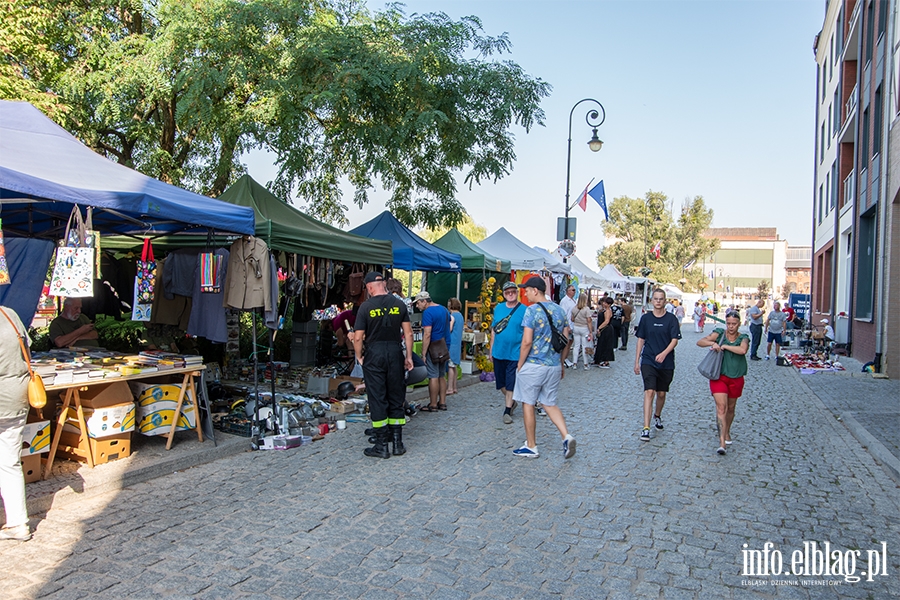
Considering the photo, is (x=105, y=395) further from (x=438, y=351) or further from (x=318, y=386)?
(x=438, y=351)

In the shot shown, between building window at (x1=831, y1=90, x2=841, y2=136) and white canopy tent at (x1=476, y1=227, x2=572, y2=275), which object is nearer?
white canopy tent at (x1=476, y1=227, x2=572, y2=275)

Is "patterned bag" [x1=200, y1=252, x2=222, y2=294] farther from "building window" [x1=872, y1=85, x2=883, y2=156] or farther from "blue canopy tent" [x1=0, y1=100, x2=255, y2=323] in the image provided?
"building window" [x1=872, y1=85, x2=883, y2=156]

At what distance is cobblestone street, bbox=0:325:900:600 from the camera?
3.80 m

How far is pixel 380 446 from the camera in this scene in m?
6.64

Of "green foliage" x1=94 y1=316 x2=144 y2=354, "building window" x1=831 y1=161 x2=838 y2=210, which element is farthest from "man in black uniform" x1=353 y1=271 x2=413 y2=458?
"building window" x1=831 y1=161 x2=838 y2=210

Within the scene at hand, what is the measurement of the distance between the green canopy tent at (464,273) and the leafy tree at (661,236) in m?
40.5

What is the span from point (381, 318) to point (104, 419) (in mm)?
2746

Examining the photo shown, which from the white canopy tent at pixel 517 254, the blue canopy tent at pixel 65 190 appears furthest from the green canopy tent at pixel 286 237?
the white canopy tent at pixel 517 254

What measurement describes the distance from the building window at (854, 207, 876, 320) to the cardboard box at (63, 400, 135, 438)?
1793 centimetres

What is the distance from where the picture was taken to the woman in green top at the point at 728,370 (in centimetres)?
698

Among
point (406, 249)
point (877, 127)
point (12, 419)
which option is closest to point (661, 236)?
point (877, 127)

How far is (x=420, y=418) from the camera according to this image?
8.62m

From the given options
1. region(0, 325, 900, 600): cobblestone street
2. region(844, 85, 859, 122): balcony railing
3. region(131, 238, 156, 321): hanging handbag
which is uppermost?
region(844, 85, 859, 122): balcony railing

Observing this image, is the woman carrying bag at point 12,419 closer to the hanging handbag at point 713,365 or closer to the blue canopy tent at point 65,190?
the blue canopy tent at point 65,190
